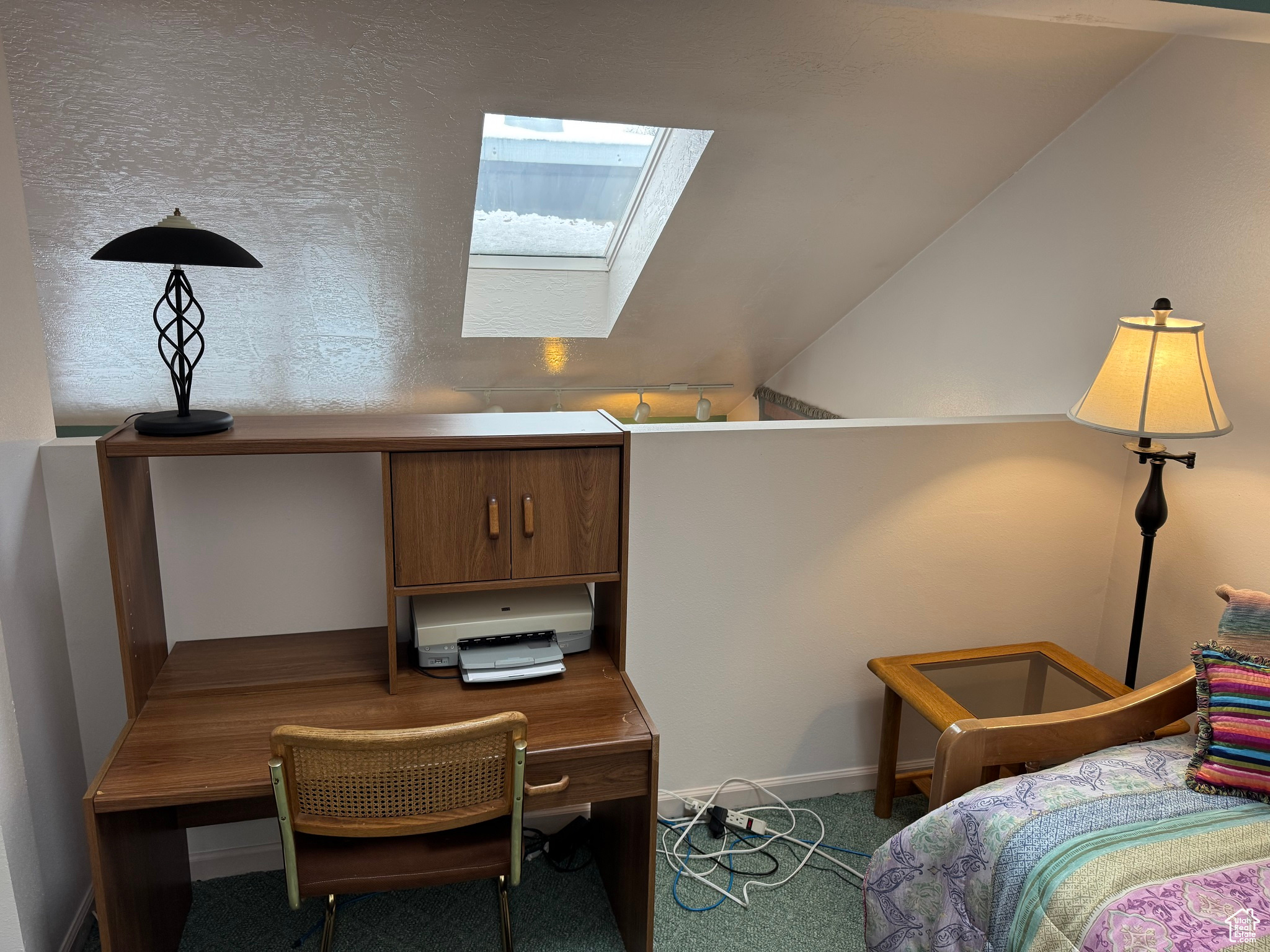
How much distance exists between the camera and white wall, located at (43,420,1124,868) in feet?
6.75

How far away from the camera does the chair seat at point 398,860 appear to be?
1587 millimetres

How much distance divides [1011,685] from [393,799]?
5.64 feet

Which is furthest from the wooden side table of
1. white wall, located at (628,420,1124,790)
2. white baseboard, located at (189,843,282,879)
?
white baseboard, located at (189,843,282,879)

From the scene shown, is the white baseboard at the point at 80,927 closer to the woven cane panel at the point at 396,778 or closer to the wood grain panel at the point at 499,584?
the woven cane panel at the point at 396,778

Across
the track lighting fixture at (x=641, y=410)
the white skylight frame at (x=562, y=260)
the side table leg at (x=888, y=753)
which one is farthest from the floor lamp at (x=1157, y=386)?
the track lighting fixture at (x=641, y=410)

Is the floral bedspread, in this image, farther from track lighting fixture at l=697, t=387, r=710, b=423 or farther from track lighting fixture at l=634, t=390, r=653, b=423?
track lighting fixture at l=697, t=387, r=710, b=423

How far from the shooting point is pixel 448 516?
186 cm

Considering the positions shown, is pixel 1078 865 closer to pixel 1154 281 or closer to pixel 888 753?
pixel 888 753

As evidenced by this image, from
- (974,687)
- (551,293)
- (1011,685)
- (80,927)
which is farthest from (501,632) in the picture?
(551,293)

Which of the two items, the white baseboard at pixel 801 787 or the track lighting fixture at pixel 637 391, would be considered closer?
the white baseboard at pixel 801 787

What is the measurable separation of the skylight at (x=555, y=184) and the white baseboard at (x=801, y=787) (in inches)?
87.7

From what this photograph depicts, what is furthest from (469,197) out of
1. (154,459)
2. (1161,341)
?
(1161,341)

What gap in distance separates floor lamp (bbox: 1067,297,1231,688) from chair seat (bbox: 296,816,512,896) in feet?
5.41

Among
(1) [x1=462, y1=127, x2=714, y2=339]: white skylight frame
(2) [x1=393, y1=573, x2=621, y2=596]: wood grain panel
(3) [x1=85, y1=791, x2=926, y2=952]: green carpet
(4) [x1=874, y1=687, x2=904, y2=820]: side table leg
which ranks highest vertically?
(1) [x1=462, y1=127, x2=714, y2=339]: white skylight frame
